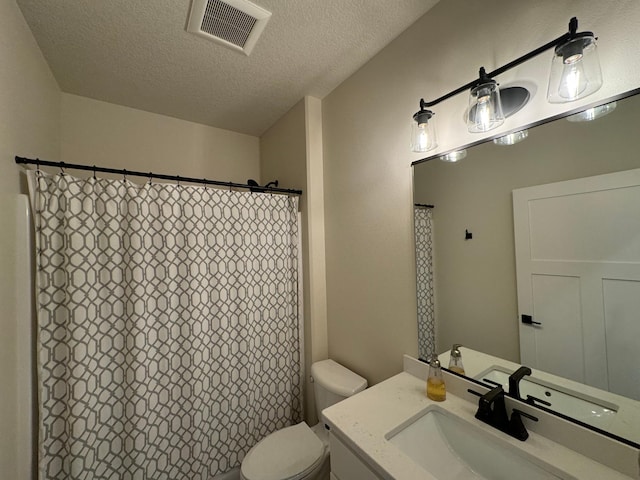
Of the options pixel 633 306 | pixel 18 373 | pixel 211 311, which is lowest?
pixel 18 373

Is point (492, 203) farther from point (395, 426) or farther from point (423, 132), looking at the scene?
point (395, 426)

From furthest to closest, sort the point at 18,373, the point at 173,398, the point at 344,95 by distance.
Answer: the point at 344,95
the point at 173,398
the point at 18,373

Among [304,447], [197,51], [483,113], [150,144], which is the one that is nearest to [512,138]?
[483,113]

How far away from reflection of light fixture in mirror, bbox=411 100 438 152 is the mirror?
9cm

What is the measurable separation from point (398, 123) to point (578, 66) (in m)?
0.68

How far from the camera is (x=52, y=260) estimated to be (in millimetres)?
1147

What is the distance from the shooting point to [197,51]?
4.43 feet

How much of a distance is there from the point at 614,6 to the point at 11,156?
2.13 metres

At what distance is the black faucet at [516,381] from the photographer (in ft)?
2.79

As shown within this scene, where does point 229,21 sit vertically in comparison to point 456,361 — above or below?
above

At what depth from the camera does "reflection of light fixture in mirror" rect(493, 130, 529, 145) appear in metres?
0.87

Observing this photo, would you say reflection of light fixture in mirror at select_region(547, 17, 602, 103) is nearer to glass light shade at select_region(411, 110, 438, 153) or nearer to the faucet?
glass light shade at select_region(411, 110, 438, 153)

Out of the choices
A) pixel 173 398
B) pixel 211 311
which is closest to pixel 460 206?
pixel 211 311

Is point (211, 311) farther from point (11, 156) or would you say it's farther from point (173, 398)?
point (11, 156)
